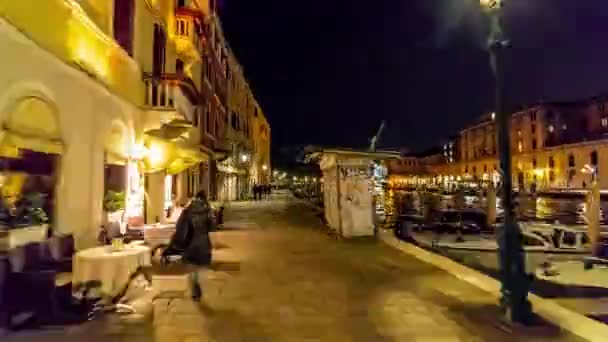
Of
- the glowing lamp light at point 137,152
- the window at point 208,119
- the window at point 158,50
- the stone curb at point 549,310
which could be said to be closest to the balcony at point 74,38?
the glowing lamp light at point 137,152

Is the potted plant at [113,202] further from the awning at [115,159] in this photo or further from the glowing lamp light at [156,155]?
the glowing lamp light at [156,155]

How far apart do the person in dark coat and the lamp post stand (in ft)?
13.2

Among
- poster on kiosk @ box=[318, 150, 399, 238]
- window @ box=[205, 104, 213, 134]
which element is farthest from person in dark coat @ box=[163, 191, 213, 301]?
window @ box=[205, 104, 213, 134]

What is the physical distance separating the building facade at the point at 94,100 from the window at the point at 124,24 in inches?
1.1

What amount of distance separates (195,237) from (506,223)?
4.27 metres

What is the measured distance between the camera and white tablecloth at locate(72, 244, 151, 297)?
271 inches

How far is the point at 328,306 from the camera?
695cm

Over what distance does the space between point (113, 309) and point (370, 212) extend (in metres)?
9.99

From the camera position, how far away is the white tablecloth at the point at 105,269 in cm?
688

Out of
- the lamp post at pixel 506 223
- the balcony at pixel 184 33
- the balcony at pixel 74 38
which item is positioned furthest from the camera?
the balcony at pixel 184 33

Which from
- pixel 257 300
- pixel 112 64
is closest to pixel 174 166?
pixel 112 64

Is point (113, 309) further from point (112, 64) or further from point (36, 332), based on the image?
point (112, 64)

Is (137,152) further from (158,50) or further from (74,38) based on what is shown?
(74,38)

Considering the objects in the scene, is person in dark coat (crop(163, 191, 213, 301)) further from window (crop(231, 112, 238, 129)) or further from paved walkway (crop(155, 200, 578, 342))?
window (crop(231, 112, 238, 129))
